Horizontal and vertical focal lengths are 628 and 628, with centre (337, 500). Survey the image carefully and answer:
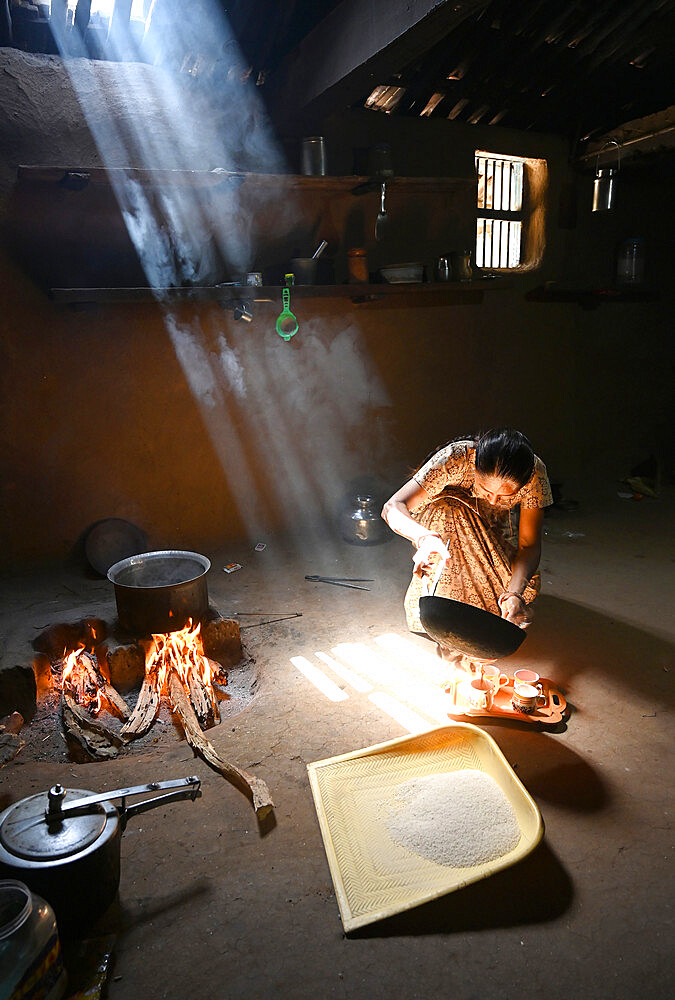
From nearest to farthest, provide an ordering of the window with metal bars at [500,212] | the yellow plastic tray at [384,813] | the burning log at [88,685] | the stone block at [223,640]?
the yellow plastic tray at [384,813], the burning log at [88,685], the stone block at [223,640], the window with metal bars at [500,212]

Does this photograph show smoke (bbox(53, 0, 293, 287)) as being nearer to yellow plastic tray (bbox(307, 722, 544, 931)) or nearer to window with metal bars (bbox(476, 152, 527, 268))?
window with metal bars (bbox(476, 152, 527, 268))

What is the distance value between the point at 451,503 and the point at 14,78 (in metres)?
4.16

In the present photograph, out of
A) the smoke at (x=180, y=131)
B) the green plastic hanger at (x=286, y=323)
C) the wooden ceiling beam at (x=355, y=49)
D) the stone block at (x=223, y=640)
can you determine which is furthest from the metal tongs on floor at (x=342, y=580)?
the wooden ceiling beam at (x=355, y=49)

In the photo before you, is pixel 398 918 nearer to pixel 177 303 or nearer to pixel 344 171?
pixel 177 303

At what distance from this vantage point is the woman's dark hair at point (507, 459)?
2996mm

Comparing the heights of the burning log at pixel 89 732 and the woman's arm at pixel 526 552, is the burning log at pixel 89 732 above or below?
below

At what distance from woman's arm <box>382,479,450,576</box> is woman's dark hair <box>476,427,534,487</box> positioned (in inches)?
20.2

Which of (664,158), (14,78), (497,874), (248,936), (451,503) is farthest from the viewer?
(664,158)

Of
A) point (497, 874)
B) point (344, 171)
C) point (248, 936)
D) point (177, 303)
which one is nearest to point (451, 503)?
point (497, 874)

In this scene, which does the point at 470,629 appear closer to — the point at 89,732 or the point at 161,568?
the point at 89,732

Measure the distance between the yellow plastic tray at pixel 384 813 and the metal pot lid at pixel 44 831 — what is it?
0.83 meters

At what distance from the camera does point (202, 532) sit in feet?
18.2

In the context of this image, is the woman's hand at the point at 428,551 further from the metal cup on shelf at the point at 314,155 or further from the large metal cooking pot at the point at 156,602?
the metal cup on shelf at the point at 314,155

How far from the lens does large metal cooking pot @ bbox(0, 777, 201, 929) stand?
5.99 ft
